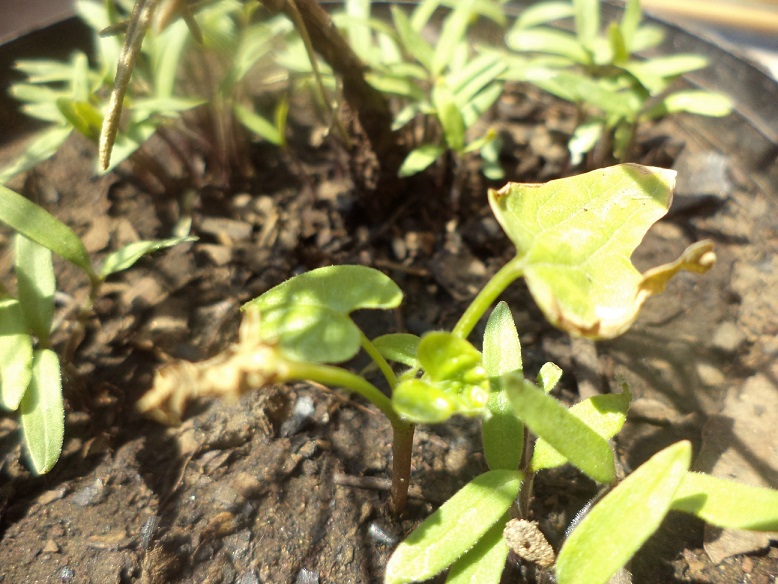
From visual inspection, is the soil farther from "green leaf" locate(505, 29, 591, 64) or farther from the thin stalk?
"green leaf" locate(505, 29, 591, 64)

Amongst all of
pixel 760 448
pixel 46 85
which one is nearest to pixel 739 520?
pixel 760 448

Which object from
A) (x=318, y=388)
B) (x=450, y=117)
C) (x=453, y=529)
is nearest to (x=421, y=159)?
(x=450, y=117)

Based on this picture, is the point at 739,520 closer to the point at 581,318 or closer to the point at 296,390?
the point at 581,318

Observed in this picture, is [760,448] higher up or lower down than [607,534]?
lower down

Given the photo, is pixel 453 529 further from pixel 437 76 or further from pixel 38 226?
pixel 437 76

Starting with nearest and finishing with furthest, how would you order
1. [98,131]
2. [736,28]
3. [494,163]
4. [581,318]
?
[581,318], [98,131], [494,163], [736,28]

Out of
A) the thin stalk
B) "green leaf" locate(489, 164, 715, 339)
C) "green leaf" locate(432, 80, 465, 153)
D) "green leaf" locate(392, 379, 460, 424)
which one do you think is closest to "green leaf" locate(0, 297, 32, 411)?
the thin stalk
